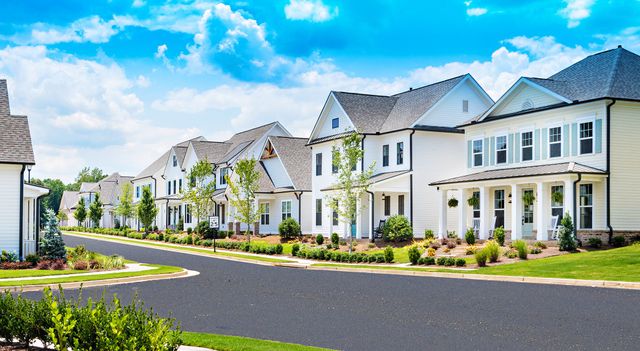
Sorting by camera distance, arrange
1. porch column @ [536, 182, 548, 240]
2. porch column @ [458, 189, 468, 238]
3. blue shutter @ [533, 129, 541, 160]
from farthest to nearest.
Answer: porch column @ [458, 189, 468, 238], blue shutter @ [533, 129, 541, 160], porch column @ [536, 182, 548, 240]

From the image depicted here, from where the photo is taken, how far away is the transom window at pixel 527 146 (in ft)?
119

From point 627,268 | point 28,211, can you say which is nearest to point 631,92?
point 627,268

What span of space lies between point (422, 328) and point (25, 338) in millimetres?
6837

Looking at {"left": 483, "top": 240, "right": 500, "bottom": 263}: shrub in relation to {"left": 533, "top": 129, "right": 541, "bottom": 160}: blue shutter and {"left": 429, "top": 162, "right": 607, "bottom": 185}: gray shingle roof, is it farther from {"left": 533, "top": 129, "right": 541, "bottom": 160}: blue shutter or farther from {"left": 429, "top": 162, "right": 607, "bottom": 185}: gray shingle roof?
{"left": 533, "top": 129, "right": 541, "bottom": 160}: blue shutter

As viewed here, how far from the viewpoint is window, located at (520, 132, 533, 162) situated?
119 feet

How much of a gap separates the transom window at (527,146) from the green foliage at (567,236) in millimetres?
6288

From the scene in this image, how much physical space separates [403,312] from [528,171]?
20574 millimetres

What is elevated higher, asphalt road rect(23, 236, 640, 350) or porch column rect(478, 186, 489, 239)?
porch column rect(478, 186, 489, 239)

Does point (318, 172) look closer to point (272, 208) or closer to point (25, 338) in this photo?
point (272, 208)

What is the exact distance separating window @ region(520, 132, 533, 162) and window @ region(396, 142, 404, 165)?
28.6ft

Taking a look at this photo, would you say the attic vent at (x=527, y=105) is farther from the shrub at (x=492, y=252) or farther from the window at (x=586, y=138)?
the shrub at (x=492, y=252)

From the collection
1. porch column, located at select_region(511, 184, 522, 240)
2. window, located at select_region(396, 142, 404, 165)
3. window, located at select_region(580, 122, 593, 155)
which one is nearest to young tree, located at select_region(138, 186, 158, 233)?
window, located at select_region(396, 142, 404, 165)

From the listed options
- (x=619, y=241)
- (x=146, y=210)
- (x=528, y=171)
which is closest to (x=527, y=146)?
(x=528, y=171)

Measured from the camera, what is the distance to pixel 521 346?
1129 cm
